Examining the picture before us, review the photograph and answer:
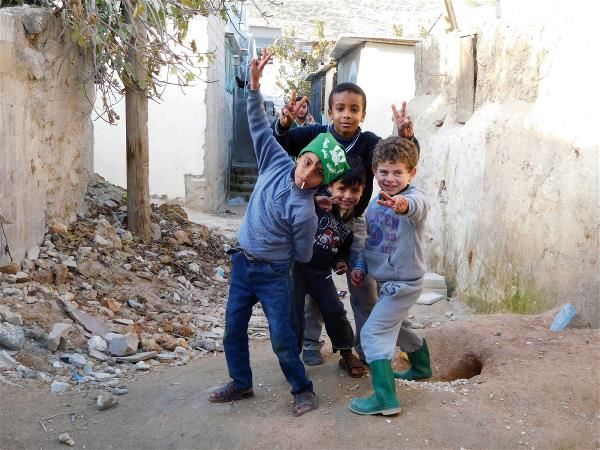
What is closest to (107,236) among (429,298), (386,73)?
(429,298)

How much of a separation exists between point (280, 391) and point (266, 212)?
975 mm

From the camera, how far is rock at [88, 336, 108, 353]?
13.0 feet

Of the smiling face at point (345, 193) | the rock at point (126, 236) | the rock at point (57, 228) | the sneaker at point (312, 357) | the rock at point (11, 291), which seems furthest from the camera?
the rock at point (126, 236)

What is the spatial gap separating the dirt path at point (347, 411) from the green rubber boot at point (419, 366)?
0.77 ft

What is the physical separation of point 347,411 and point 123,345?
5.79 feet

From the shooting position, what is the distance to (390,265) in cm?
287

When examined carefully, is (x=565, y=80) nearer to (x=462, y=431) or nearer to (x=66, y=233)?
(x=462, y=431)

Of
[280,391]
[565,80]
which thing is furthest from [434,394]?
[565,80]

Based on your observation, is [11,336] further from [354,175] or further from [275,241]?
[354,175]

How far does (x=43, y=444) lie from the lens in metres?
2.84

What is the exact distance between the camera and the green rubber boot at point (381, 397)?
2709mm

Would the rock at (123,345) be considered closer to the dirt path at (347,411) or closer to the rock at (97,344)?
the rock at (97,344)

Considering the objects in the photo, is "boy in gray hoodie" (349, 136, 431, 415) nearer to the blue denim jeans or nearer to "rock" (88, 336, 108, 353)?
the blue denim jeans

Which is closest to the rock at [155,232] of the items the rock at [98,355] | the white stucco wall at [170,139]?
the rock at [98,355]
